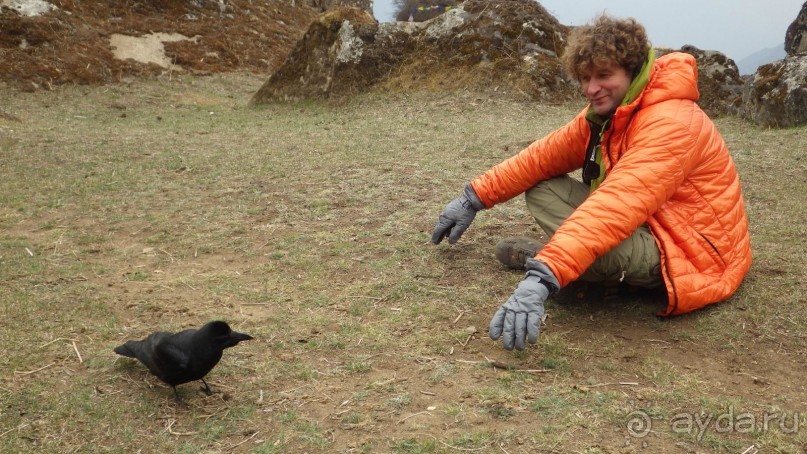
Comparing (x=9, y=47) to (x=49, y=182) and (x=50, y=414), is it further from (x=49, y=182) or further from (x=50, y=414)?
(x=50, y=414)

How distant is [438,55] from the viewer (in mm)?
12258

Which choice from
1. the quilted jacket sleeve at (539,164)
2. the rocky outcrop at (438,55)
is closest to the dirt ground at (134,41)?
the rocky outcrop at (438,55)

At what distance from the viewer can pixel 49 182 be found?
7375mm

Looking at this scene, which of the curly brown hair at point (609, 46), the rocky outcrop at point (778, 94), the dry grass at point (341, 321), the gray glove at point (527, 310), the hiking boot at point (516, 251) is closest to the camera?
the dry grass at point (341, 321)

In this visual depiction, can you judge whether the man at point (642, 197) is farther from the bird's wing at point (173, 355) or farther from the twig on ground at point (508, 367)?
the bird's wing at point (173, 355)

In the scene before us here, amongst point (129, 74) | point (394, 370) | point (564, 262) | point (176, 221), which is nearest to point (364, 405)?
point (394, 370)

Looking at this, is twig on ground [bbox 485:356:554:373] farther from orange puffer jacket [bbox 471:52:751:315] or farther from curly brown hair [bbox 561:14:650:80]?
curly brown hair [bbox 561:14:650:80]

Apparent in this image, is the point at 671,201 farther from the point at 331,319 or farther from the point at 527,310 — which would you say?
the point at 331,319

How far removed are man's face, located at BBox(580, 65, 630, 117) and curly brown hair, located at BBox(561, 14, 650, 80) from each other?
0.11 feet

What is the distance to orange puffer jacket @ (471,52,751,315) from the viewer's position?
11.6ft

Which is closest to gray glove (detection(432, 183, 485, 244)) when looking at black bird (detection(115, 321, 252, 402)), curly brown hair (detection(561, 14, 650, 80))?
curly brown hair (detection(561, 14, 650, 80))

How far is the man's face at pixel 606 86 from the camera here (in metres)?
3.82

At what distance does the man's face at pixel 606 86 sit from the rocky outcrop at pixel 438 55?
25.3 feet

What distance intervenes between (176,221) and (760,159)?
5764 mm
